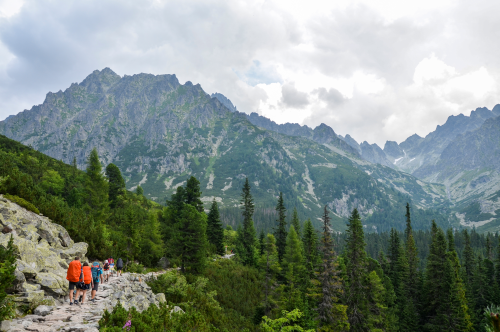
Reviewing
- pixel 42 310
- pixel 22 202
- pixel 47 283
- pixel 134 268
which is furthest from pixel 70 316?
pixel 134 268

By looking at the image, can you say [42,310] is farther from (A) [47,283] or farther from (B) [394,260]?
(B) [394,260]

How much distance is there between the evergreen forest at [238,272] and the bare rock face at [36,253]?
4.76 ft

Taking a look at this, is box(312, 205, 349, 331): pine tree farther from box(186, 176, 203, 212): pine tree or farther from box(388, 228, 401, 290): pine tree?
box(388, 228, 401, 290): pine tree

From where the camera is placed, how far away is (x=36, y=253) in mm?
15359

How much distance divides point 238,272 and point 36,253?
32.2 meters

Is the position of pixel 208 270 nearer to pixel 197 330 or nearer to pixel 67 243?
pixel 67 243

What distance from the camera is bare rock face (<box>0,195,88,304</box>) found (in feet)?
39.5

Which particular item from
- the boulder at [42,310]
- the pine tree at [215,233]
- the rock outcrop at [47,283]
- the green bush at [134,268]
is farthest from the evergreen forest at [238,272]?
the boulder at [42,310]

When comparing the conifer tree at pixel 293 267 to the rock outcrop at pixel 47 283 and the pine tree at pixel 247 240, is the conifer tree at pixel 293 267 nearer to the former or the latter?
the pine tree at pixel 247 240

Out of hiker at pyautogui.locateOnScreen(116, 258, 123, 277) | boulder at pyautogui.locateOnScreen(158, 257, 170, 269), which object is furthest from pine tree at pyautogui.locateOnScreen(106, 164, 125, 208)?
hiker at pyautogui.locateOnScreen(116, 258, 123, 277)

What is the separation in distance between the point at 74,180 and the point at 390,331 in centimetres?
6585

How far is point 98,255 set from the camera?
2619 centimetres

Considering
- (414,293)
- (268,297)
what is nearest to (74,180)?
(268,297)

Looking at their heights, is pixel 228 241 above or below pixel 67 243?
below
